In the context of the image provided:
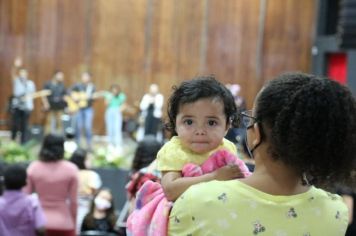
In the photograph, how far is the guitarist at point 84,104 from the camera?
13.5m

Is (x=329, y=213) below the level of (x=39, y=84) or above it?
above

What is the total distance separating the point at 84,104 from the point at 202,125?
1189 cm

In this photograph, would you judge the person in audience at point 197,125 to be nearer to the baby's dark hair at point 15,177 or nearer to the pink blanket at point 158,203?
the pink blanket at point 158,203

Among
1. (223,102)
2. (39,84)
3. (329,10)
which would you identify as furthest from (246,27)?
(223,102)

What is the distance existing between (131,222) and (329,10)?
1525cm

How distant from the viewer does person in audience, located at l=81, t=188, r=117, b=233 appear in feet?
16.5

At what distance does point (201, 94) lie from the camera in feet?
6.32

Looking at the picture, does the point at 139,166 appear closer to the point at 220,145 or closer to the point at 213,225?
the point at 220,145

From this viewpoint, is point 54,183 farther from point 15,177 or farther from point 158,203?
point 158,203

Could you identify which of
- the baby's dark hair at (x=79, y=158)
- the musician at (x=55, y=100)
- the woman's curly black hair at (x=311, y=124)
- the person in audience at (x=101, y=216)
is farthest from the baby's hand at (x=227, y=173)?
the musician at (x=55, y=100)

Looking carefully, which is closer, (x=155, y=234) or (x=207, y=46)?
(x=155, y=234)

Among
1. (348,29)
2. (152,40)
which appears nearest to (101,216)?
(348,29)

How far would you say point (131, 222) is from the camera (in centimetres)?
199

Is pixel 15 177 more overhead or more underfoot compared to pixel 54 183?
more overhead
